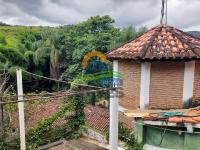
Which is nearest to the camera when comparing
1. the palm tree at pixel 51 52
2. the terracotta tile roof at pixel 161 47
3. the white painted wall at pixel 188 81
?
the terracotta tile roof at pixel 161 47

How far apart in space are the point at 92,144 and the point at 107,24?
20594 millimetres

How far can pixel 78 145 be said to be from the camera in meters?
11.8

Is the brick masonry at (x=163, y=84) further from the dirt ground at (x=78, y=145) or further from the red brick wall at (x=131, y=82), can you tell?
the dirt ground at (x=78, y=145)

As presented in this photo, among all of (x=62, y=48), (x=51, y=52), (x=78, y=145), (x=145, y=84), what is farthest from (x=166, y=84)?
(x=62, y=48)

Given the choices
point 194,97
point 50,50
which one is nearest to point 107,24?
point 50,50

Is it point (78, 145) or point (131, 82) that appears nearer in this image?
point (131, 82)

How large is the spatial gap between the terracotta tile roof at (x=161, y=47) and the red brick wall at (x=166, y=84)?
17.5 inches

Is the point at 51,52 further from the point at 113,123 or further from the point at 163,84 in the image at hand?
the point at 113,123

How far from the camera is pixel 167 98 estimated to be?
9.30m

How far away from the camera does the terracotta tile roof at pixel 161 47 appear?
8.69 metres

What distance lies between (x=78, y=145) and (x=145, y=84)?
467cm

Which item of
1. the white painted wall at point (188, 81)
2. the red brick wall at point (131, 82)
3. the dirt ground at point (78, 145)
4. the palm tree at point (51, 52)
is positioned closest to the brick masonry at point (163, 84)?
the red brick wall at point (131, 82)

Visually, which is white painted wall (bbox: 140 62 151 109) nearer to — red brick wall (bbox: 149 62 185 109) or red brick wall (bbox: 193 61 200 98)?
red brick wall (bbox: 149 62 185 109)

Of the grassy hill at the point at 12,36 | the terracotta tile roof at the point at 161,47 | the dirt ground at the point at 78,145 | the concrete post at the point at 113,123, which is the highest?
the grassy hill at the point at 12,36
